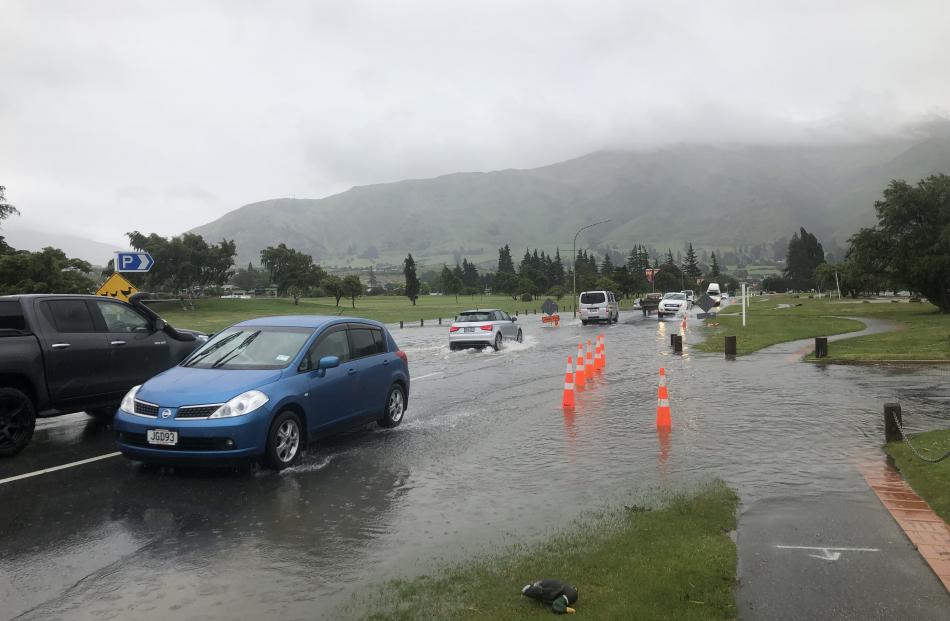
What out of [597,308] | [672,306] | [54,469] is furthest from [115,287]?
[672,306]

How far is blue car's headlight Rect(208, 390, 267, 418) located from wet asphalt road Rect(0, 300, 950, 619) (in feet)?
2.45

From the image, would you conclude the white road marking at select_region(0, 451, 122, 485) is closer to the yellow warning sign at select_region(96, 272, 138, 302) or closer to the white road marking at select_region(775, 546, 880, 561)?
the white road marking at select_region(775, 546, 880, 561)

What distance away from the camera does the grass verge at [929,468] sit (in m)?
6.26

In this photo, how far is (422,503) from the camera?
6602mm

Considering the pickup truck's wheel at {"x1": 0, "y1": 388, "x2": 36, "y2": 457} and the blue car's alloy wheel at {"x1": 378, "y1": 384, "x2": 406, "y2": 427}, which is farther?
the blue car's alloy wheel at {"x1": 378, "y1": 384, "x2": 406, "y2": 427}

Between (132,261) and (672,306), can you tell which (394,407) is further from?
(672,306)

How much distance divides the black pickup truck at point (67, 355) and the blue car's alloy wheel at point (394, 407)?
11.7 feet

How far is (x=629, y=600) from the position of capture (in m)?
4.20

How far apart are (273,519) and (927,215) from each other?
161 ft

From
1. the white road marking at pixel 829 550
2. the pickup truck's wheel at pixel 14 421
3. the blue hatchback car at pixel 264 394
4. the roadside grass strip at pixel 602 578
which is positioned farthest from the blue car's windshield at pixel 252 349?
the white road marking at pixel 829 550

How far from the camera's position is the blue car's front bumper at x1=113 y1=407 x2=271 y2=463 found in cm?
707

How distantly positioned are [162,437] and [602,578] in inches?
191

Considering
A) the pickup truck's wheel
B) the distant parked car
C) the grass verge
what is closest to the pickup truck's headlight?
the pickup truck's wheel

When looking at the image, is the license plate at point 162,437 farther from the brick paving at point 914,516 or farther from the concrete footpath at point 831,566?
the brick paving at point 914,516
